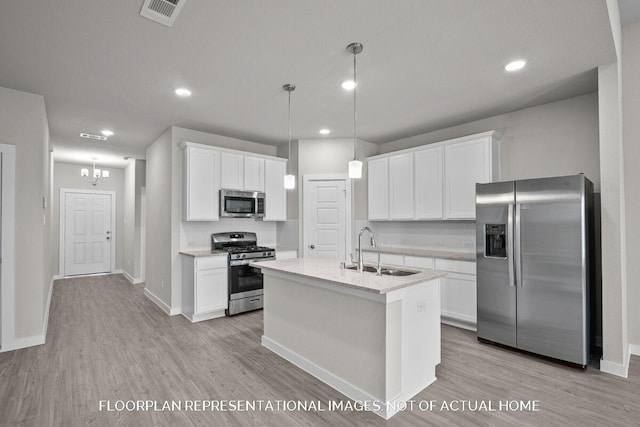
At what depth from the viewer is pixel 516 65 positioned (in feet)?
9.52

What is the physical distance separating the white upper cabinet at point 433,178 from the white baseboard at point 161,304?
3416 millimetres

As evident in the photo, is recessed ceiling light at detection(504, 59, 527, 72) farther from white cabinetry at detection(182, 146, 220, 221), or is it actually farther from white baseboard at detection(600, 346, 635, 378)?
white cabinetry at detection(182, 146, 220, 221)

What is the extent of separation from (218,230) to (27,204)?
2.35 metres

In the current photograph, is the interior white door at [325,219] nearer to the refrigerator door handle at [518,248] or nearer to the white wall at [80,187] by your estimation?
the refrigerator door handle at [518,248]

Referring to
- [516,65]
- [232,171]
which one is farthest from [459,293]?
[232,171]

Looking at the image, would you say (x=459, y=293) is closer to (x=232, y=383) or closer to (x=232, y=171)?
(x=232, y=383)

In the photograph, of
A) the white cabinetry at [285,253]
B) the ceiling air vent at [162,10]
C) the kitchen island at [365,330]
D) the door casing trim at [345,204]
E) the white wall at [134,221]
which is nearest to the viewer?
the ceiling air vent at [162,10]

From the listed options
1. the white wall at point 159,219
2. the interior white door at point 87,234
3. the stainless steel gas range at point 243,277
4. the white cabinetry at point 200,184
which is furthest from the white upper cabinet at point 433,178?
the interior white door at point 87,234

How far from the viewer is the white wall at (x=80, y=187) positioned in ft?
24.7

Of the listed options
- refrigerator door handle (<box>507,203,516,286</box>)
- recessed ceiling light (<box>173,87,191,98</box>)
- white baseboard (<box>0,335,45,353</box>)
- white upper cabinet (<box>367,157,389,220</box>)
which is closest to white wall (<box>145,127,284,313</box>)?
recessed ceiling light (<box>173,87,191,98</box>)

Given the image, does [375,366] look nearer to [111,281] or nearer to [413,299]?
[413,299]

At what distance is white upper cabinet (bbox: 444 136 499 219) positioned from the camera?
407cm

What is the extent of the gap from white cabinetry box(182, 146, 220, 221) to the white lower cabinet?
2.20ft

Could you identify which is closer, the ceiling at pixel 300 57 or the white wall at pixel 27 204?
the ceiling at pixel 300 57
